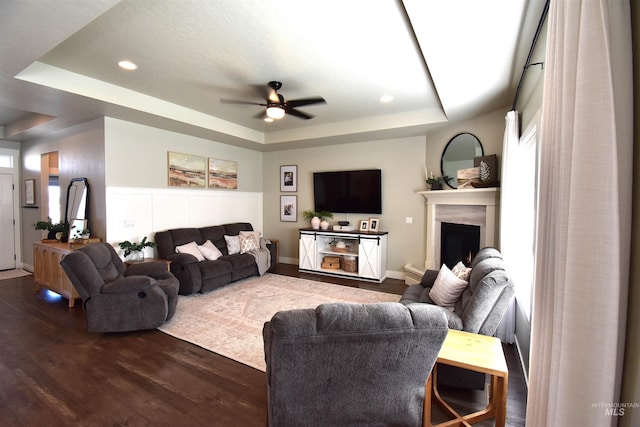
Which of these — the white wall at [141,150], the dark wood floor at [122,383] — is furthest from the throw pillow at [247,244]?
the dark wood floor at [122,383]

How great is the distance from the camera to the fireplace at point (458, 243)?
4.35 m

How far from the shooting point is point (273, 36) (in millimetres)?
2494

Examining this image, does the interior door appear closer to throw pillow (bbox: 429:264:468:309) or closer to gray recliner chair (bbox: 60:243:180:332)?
gray recliner chair (bbox: 60:243:180:332)

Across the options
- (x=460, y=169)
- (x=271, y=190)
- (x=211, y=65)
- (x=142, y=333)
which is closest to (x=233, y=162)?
(x=271, y=190)

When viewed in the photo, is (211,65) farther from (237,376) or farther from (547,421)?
(547,421)

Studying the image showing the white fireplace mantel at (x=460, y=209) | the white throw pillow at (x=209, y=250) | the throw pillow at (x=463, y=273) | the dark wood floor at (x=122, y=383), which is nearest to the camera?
the dark wood floor at (x=122, y=383)

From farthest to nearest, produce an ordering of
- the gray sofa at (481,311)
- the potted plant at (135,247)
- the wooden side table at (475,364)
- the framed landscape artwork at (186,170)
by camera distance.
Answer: the framed landscape artwork at (186,170) < the potted plant at (135,247) < the gray sofa at (481,311) < the wooden side table at (475,364)

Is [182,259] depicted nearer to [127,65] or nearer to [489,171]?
[127,65]

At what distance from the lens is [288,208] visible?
6777 mm

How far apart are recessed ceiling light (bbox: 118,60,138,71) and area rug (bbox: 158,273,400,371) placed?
292 centimetres

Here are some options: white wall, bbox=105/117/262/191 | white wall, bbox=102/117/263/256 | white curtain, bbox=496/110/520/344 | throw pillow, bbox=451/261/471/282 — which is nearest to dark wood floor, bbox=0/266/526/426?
white curtain, bbox=496/110/520/344

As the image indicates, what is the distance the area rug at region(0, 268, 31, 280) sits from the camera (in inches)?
213

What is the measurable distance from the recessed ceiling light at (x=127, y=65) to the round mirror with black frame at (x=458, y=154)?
14.7ft

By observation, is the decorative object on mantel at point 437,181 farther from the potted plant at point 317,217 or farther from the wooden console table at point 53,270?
the wooden console table at point 53,270
